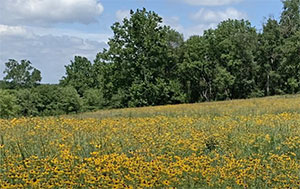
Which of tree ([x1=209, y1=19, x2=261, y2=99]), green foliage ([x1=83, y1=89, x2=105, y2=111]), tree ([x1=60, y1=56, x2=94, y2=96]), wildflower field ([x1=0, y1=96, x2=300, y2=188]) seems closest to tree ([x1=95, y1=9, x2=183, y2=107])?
tree ([x1=209, y1=19, x2=261, y2=99])

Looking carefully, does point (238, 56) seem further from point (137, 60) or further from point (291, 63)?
point (137, 60)

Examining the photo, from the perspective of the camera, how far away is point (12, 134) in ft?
32.5

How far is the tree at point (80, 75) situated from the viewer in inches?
3046

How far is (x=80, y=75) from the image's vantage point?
82.3 m

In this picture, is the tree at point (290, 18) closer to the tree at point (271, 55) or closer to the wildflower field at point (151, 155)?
the tree at point (271, 55)

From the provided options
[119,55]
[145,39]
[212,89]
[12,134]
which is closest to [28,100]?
[119,55]

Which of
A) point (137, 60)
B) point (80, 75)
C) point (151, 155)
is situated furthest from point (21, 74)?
point (151, 155)

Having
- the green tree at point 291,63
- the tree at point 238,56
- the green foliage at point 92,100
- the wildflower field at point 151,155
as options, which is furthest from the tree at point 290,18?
the wildflower field at point 151,155

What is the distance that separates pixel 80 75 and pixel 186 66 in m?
34.1

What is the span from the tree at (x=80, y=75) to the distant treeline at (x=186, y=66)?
1242 centimetres

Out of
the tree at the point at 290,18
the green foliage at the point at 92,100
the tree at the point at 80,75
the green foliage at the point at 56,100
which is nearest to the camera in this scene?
the tree at the point at 290,18

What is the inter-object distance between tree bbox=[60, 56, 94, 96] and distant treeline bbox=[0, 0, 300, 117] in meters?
12.4

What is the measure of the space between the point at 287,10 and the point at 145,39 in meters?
21.8

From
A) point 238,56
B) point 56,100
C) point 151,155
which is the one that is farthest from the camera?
point 56,100
